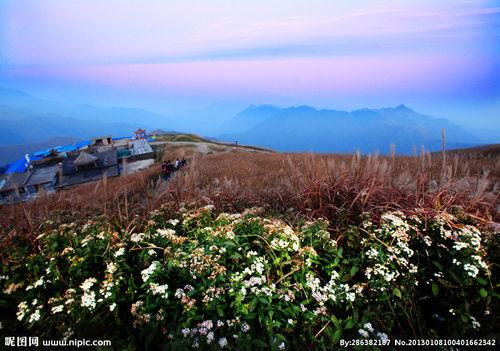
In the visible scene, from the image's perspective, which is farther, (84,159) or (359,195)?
(84,159)

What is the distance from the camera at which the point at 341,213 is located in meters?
4.19

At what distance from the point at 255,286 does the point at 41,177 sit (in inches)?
2021

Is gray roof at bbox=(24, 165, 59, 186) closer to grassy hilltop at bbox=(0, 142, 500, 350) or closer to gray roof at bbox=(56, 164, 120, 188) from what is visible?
gray roof at bbox=(56, 164, 120, 188)

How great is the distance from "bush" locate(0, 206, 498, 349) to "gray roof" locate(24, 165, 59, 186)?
46.3 meters

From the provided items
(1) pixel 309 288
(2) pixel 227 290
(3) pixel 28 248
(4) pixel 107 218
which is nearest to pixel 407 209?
(1) pixel 309 288

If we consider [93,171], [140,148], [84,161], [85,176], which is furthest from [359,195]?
[140,148]

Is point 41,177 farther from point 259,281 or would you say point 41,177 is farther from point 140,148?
point 259,281

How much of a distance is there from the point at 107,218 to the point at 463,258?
4740 mm

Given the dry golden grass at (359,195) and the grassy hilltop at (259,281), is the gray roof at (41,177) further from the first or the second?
the grassy hilltop at (259,281)

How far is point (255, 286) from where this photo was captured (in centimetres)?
287

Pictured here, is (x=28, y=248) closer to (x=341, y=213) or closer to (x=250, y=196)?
(x=250, y=196)

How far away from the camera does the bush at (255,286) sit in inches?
105

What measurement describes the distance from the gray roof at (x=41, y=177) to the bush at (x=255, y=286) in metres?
46.3

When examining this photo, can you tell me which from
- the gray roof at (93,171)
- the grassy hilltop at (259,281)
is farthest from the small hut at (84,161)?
the grassy hilltop at (259,281)
